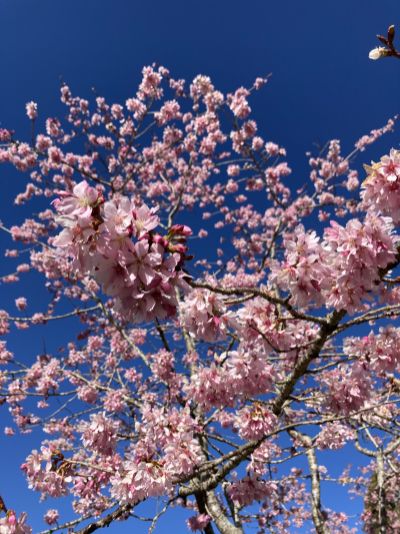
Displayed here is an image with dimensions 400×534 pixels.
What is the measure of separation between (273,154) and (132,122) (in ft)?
14.1

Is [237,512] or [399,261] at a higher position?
[399,261]

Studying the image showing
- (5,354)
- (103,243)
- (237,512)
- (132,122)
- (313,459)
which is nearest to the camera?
(103,243)

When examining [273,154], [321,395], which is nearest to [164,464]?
[321,395]

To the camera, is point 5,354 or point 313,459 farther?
point 5,354

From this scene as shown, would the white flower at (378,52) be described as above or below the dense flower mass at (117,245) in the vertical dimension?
above

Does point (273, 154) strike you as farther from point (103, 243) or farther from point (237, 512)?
point (103, 243)

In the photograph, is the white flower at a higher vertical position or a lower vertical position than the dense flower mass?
higher

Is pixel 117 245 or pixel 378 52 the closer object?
pixel 117 245

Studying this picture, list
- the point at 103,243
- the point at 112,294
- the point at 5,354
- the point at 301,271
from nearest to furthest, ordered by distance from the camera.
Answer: the point at 103,243
the point at 112,294
the point at 301,271
the point at 5,354

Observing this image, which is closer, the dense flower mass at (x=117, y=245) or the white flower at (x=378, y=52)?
the dense flower mass at (x=117, y=245)

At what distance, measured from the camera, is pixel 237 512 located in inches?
197

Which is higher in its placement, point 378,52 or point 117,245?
point 378,52

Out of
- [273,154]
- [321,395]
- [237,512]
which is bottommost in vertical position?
[237,512]

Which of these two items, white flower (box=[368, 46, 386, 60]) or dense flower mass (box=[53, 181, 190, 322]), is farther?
white flower (box=[368, 46, 386, 60])
